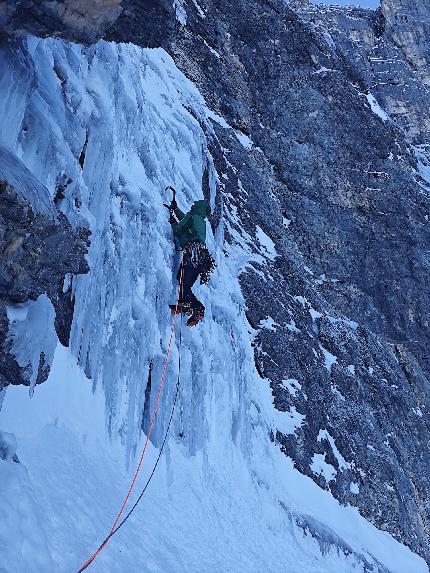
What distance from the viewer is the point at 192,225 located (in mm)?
9062

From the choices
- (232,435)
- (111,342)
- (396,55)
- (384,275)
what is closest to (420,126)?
(396,55)

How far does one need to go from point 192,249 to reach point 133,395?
2518 millimetres

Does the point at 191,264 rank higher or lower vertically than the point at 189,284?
higher

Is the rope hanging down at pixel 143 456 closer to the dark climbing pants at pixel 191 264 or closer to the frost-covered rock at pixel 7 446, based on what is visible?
the dark climbing pants at pixel 191 264

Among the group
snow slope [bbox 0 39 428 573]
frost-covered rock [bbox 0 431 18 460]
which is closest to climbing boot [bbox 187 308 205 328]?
snow slope [bbox 0 39 428 573]

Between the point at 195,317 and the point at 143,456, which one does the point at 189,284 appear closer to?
the point at 195,317

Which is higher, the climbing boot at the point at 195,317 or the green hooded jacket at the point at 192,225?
the green hooded jacket at the point at 192,225

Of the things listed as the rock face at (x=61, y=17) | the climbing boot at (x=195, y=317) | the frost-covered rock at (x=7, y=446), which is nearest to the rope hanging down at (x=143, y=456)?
the climbing boot at (x=195, y=317)

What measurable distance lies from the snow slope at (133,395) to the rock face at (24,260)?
0.64 meters

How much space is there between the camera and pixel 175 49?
690 inches

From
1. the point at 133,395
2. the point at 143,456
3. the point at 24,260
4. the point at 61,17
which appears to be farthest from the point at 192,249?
the point at 61,17

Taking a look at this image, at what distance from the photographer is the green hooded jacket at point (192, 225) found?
8984 mm

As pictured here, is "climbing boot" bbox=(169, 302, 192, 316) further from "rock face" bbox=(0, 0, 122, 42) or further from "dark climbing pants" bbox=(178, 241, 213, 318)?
"rock face" bbox=(0, 0, 122, 42)

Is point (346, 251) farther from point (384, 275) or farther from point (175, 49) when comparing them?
point (175, 49)
